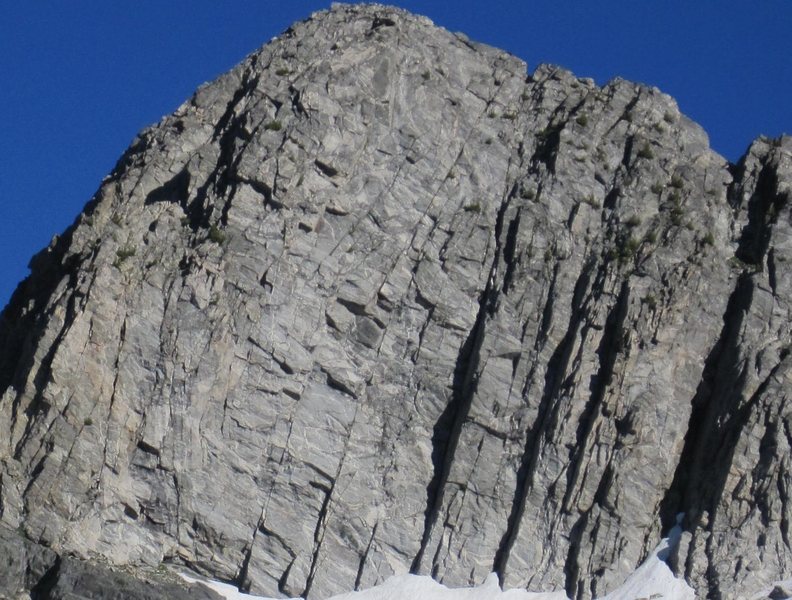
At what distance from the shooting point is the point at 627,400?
68.1 meters

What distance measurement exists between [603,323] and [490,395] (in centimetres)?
522

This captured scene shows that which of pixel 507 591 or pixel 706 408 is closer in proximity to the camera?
pixel 507 591

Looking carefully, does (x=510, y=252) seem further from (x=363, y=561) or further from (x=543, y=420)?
(x=363, y=561)

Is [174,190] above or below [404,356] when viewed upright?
above

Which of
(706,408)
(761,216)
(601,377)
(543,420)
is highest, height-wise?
(761,216)

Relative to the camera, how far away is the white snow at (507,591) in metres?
65.1

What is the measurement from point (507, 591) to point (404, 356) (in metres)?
10.2

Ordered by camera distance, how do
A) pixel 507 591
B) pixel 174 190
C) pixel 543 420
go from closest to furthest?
1. pixel 507 591
2. pixel 543 420
3. pixel 174 190

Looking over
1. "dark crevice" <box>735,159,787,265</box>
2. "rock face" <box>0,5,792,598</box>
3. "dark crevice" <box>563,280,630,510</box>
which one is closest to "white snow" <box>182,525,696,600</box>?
"rock face" <box>0,5,792,598</box>

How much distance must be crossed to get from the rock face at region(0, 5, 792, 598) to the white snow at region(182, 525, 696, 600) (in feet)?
1.78

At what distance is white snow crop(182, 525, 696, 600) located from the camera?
214 ft

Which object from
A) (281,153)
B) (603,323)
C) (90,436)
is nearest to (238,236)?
(281,153)

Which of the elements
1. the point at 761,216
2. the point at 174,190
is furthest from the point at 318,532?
the point at 761,216

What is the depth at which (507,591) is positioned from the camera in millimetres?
66438
